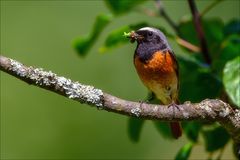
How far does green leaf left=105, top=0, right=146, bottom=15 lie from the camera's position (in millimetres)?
4059

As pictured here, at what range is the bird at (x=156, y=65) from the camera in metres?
3.91

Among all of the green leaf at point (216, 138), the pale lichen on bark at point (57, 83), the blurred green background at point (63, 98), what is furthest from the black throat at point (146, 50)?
the blurred green background at point (63, 98)

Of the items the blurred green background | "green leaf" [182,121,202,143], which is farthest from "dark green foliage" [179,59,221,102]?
the blurred green background

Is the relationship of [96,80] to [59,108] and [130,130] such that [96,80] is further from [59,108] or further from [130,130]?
[130,130]

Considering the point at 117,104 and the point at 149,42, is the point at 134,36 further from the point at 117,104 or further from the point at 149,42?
the point at 117,104

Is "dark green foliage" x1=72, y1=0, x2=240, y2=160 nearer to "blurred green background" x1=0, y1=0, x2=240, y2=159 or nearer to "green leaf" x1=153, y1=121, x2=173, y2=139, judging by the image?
"green leaf" x1=153, y1=121, x2=173, y2=139

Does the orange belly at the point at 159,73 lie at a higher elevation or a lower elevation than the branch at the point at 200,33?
lower

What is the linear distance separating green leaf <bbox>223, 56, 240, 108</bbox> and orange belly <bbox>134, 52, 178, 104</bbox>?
1.97 feet

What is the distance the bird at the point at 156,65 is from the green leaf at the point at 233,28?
0.36 meters

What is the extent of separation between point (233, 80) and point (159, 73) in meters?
0.76

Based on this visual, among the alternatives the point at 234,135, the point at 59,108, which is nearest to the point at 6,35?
the point at 59,108

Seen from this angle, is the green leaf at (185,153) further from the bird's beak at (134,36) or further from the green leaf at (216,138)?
the bird's beak at (134,36)

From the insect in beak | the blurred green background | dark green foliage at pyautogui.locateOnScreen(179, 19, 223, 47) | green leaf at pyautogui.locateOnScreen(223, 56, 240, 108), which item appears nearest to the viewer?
green leaf at pyautogui.locateOnScreen(223, 56, 240, 108)

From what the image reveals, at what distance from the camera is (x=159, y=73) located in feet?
12.9
